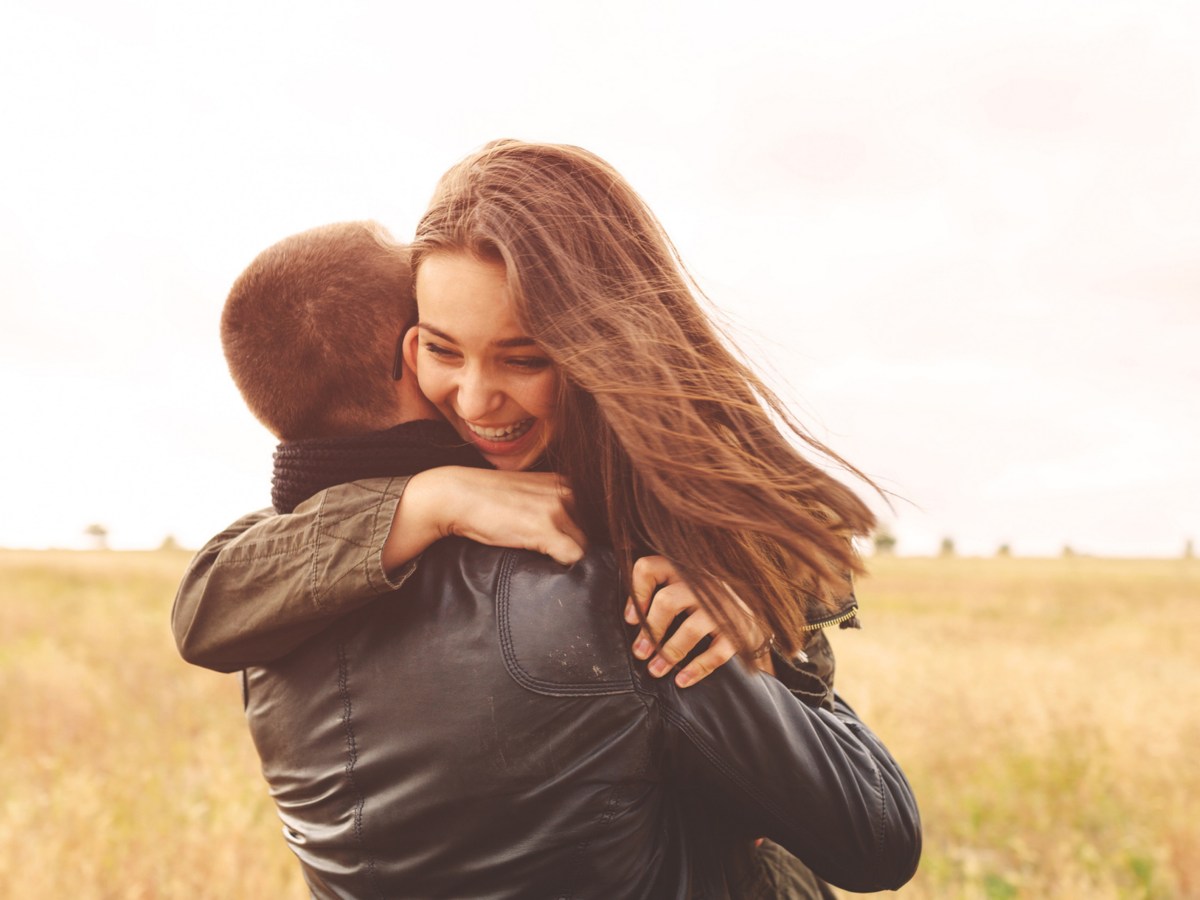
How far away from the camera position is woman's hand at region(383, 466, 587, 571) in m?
1.41

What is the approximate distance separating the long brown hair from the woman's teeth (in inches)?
A: 3.1

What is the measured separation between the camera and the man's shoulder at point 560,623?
1.33 metres

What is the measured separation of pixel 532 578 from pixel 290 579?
37 cm

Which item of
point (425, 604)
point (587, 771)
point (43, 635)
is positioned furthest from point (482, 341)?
point (43, 635)

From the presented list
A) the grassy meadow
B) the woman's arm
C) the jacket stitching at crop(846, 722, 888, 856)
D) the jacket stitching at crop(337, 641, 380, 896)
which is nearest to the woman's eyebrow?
the woman's arm

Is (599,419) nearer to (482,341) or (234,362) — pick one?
(482,341)

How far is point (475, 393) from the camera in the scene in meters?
1.60

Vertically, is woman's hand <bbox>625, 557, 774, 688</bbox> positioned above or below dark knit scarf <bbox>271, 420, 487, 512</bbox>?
below

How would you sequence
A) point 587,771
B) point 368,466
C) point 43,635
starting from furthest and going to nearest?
point 43,635 < point 368,466 < point 587,771

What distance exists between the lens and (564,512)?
4.78 feet

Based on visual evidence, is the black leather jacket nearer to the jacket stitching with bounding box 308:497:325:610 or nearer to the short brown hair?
the jacket stitching with bounding box 308:497:325:610

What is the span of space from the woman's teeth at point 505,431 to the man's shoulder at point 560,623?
0.36 metres

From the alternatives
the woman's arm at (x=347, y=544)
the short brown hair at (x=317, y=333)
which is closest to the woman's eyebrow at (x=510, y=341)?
the short brown hair at (x=317, y=333)

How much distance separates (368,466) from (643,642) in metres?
0.53
